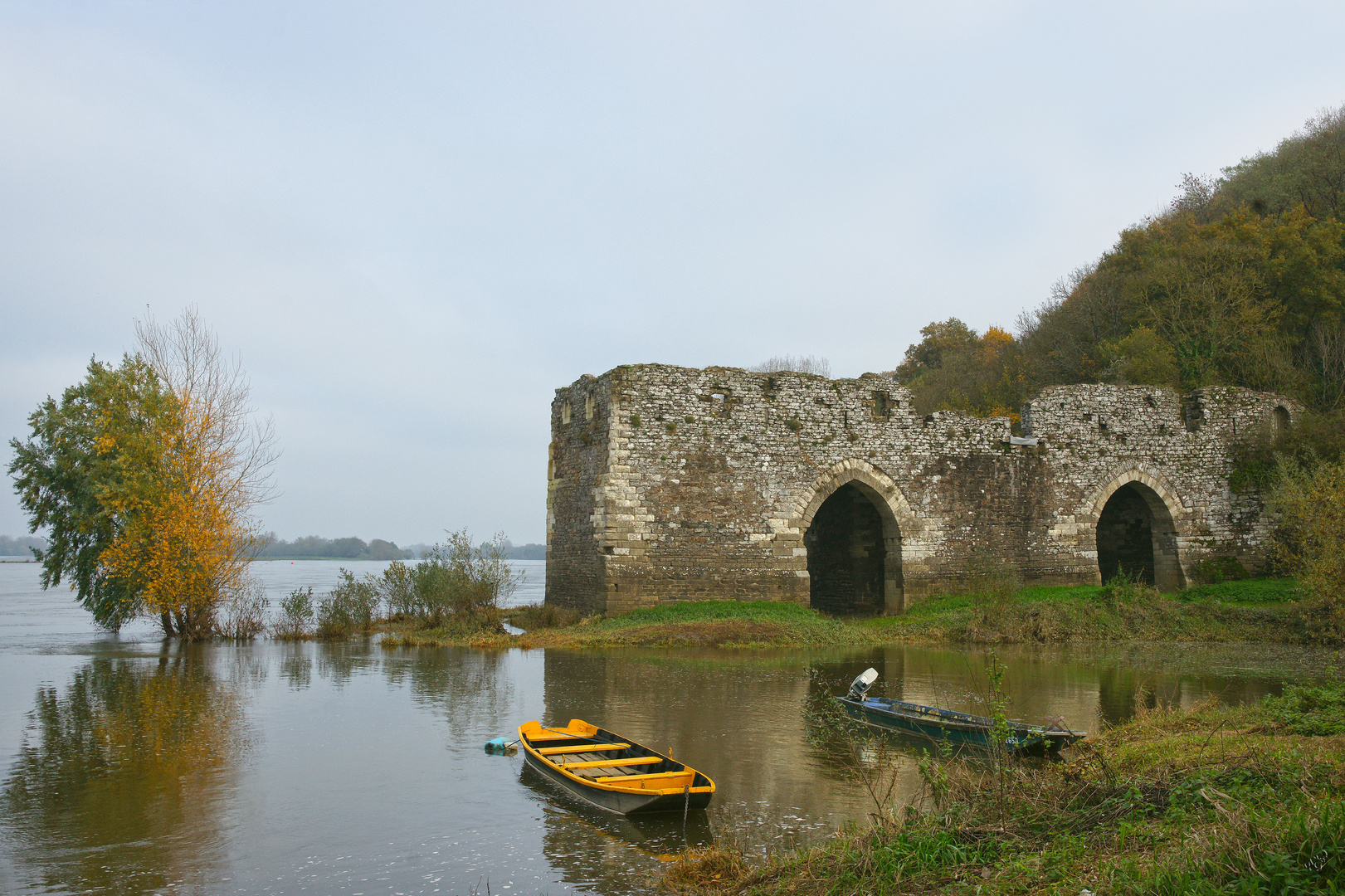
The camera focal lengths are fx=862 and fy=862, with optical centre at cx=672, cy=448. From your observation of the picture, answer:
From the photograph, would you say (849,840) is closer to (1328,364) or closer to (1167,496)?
(1167,496)

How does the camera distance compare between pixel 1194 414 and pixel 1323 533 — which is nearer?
pixel 1323 533

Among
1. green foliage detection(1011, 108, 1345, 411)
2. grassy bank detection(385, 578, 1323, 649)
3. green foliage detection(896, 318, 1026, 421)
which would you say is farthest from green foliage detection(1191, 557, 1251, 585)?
green foliage detection(896, 318, 1026, 421)

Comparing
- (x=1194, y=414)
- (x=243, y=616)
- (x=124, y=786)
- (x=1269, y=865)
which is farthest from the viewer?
(x=1194, y=414)

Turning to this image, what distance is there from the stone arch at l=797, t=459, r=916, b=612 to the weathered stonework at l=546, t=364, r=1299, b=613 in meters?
0.05

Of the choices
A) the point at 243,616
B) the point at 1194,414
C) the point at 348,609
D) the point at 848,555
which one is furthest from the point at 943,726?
the point at 1194,414

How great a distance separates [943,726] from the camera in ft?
23.2

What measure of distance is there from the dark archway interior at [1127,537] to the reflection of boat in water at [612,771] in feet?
55.6

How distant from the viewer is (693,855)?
4.83 metres

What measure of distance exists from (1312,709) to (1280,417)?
50.6 feet

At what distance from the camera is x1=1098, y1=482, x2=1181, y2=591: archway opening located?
744 inches

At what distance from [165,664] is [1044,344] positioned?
2777cm

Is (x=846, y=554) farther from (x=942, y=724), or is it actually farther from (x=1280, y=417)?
(x=942, y=724)

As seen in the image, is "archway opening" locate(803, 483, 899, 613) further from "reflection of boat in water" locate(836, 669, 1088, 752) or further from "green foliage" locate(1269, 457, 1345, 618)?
"reflection of boat in water" locate(836, 669, 1088, 752)

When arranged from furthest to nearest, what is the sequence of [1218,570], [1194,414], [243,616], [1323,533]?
[1194,414], [1218,570], [243,616], [1323,533]
